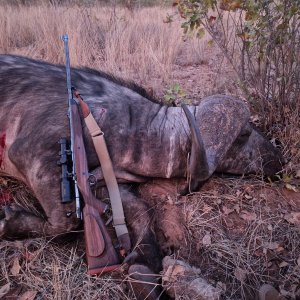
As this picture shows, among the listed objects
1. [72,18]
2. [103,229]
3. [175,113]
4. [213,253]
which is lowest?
[213,253]

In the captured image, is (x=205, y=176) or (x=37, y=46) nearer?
(x=205, y=176)

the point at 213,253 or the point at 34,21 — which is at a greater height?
the point at 34,21

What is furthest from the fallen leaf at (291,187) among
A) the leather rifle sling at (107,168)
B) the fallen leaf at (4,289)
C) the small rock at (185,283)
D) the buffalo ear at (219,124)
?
the fallen leaf at (4,289)

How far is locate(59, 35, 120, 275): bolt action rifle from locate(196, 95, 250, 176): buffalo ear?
0.97m

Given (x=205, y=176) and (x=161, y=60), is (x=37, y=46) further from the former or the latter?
(x=205, y=176)

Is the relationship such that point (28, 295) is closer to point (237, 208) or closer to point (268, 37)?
point (237, 208)

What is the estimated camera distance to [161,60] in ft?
20.7

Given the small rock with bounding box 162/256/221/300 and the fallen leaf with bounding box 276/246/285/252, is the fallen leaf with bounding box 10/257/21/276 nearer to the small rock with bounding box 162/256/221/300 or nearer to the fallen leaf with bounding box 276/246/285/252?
the small rock with bounding box 162/256/221/300

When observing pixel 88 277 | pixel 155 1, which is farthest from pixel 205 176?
pixel 155 1

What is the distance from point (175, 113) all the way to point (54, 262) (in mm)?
1704

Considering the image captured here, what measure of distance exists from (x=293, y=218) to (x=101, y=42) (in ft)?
16.3

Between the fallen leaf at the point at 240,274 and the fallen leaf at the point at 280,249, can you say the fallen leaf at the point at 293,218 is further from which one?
the fallen leaf at the point at 240,274

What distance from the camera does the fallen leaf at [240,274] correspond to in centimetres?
266

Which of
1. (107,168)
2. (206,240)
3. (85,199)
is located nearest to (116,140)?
(107,168)
